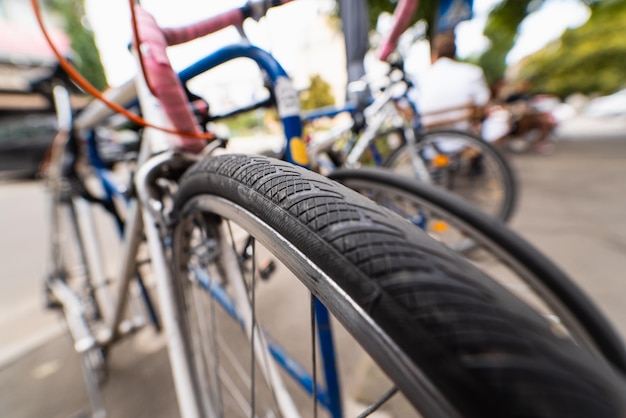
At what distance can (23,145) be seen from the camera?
687cm

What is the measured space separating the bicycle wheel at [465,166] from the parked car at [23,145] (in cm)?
845

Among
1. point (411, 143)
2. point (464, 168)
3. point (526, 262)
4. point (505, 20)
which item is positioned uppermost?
point (505, 20)

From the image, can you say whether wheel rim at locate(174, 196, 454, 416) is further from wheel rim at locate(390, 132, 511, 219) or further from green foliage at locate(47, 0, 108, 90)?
green foliage at locate(47, 0, 108, 90)

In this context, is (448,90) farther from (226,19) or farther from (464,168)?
(226,19)

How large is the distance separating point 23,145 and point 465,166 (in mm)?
9353

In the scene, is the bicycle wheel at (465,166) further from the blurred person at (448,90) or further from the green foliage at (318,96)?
the green foliage at (318,96)

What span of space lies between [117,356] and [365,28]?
8.78 feet

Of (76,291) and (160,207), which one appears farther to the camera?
(76,291)

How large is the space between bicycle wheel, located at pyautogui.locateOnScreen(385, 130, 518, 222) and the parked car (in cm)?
845

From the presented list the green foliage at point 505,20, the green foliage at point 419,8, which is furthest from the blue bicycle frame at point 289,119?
the green foliage at point 505,20

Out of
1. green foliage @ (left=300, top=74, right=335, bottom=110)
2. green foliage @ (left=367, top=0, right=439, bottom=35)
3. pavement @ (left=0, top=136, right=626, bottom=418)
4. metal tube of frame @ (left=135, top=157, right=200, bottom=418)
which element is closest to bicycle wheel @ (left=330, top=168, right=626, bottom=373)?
metal tube of frame @ (left=135, top=157, right=200, bottom=418)

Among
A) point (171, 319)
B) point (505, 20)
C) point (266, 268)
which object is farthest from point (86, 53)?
point (171, 319)

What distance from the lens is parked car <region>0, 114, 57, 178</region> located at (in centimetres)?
683

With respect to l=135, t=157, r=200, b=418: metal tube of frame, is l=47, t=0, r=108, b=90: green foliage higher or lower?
higher
